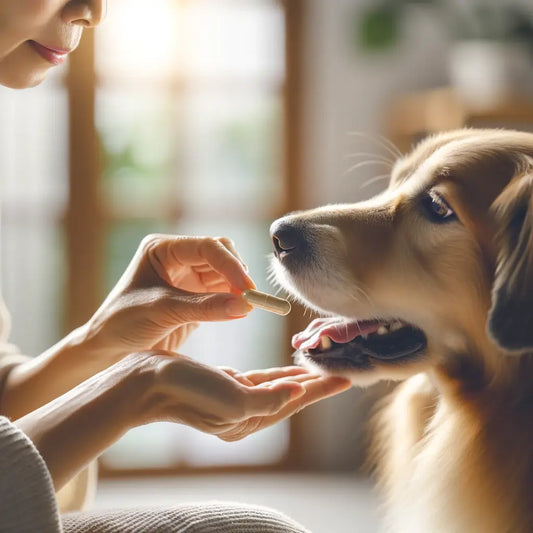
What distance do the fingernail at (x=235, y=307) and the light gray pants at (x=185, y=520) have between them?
0.24 metres

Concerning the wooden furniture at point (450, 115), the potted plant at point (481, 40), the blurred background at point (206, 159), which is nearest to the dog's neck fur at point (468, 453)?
the wooden furniture at point (450, 115)

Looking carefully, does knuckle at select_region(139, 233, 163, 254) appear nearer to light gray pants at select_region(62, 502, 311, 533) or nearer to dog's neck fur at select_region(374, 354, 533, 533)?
light gray pants at select_region(62, 502, 311, 533)

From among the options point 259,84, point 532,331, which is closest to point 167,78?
point 259,84

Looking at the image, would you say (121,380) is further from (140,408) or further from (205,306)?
(205,306)

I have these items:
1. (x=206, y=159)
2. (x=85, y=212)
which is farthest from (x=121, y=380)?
(x=206, y=159)

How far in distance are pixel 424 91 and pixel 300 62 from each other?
23.1 inches

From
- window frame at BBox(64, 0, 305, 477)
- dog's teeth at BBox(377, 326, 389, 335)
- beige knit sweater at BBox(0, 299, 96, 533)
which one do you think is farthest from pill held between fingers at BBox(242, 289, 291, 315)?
window frame at BBox(64, 0, 305, 477)

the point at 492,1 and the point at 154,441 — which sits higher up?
the point at 492,1

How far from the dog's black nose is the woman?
0.35 feet

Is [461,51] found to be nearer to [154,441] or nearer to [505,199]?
[154,441]

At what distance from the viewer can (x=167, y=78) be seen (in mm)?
3709

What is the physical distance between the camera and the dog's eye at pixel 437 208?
3.85ft

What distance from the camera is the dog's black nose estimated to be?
4.10ft

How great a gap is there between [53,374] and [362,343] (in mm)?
471
